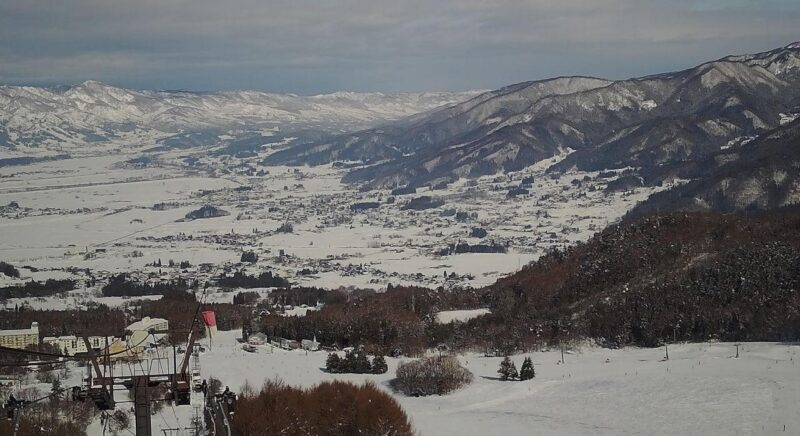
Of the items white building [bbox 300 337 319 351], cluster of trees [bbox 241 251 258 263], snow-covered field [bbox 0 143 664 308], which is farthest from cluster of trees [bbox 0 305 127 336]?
cluster of trees [bbox 241 251 258 263]

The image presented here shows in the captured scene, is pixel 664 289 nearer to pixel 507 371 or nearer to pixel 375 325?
pixel 375 325

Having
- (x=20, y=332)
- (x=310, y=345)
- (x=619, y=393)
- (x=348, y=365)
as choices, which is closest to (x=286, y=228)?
(x=20, y=332)

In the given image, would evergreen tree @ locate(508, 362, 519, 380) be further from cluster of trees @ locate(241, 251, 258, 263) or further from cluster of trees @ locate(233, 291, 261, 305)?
cluster of trees @ locate(241, 251, 258, 263)

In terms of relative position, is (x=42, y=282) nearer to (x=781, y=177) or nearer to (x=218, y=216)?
(x=218, y=216)

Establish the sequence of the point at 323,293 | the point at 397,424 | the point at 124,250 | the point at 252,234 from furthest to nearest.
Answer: the point at 252,234, the point at 124,250, the point at 323,293, the point at 397,424

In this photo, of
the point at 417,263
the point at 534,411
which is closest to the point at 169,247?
the point at 417,263

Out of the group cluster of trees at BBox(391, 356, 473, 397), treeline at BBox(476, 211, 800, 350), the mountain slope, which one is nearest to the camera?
cluster of trees at BBox(391, 356, 473, 397)

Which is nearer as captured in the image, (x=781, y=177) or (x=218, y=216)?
(x=781, y=177)

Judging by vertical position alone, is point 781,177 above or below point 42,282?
above
